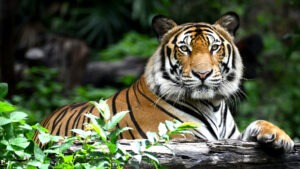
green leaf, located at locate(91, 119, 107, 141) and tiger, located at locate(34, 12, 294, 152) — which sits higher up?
tiger, located at locate(34, 12, 294, 152)

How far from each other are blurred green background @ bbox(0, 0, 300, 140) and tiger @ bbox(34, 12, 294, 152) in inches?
45.7

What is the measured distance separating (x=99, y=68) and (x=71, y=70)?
1005mm

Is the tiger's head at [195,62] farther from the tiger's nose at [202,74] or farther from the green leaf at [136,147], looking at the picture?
the green leaf at [136,147]

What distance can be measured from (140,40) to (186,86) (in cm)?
1008

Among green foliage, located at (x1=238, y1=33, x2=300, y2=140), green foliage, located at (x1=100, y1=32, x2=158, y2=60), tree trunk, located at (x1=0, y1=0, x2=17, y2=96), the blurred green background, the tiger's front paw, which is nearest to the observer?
the tiger's front paw

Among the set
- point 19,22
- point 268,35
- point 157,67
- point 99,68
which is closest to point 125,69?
point 99,68

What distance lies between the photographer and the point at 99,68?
13.0 meters

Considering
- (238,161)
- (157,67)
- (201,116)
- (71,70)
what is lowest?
(238,161)

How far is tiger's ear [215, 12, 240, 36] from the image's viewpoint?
5.47 metres

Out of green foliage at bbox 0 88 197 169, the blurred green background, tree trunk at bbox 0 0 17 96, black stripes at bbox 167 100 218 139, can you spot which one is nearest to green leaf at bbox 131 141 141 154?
green foliage at bbox 0 88 197 169

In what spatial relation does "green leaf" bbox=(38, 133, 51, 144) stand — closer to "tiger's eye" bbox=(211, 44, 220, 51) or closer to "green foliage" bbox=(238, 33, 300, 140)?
"tiger's eye" bbox=(211, 44, 220, 51)

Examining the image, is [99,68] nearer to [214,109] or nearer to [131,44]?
[131,44]

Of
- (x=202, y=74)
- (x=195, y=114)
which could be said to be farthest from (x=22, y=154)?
(x=195, y=114)

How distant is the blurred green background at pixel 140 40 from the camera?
31.1 feet
